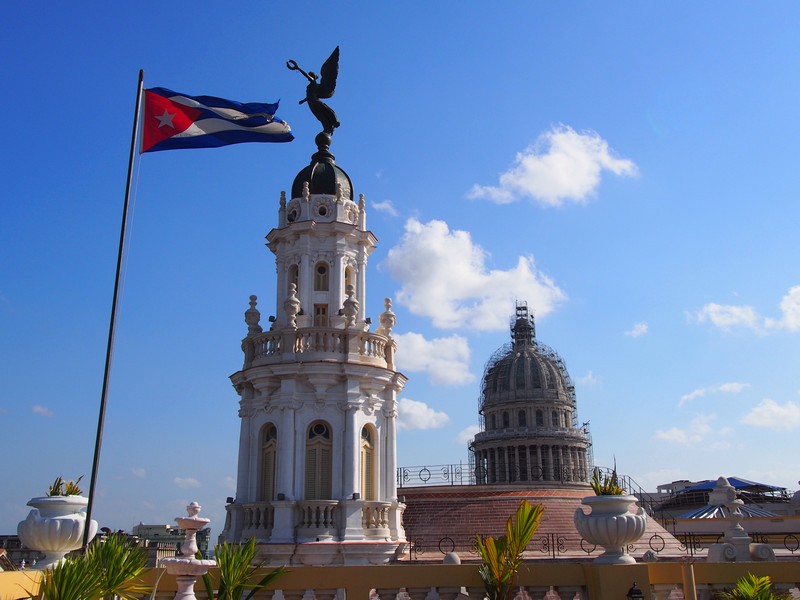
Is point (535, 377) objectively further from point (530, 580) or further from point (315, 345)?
point (530, 580)

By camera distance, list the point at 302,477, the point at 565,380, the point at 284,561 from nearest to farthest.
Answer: the point at 284,561 < the point at 302,477 < the point at 565,380

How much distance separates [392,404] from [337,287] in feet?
14.1

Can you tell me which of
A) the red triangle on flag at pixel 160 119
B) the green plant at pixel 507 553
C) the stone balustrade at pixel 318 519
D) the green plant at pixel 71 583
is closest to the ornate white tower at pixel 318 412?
the stone balustrade at pixel 318 519

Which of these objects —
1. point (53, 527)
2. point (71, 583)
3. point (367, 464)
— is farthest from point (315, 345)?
point (71, 583)

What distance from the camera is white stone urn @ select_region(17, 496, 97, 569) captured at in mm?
10867

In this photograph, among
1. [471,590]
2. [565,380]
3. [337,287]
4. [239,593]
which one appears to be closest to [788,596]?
[471,590]

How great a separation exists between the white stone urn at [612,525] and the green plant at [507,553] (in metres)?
0.99

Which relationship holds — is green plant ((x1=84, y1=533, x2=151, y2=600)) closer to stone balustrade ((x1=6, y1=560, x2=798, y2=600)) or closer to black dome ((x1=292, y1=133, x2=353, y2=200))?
stone balustrade ((x1=6, y1=560, x2=798, y2=600))

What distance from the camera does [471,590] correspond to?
10.9m

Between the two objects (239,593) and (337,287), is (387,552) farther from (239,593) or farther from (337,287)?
(239,593)

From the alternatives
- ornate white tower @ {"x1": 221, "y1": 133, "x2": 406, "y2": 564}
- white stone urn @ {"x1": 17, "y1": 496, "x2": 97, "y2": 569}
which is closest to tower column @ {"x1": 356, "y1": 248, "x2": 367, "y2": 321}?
ornate white tower @ {"x1": 221, "y1": 133, "x2": 406, "y2": 564}

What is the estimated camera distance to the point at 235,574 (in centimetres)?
988

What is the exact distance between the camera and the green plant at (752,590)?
31.7 ft

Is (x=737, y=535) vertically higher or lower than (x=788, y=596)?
higher
